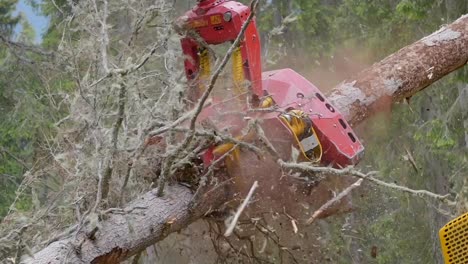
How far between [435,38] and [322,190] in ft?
7.04

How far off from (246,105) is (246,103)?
0.01 metres

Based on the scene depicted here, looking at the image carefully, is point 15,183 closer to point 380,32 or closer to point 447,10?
point 380,32

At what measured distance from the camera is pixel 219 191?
18.3 ft

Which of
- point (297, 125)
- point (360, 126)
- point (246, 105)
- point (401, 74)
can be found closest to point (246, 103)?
point (246, 105)

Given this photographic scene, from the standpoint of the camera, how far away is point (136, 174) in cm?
563

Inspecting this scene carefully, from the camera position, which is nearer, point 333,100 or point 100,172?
point 100,172

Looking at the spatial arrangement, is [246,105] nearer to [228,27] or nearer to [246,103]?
[246,103]

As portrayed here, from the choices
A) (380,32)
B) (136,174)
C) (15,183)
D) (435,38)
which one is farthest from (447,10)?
(15,183)

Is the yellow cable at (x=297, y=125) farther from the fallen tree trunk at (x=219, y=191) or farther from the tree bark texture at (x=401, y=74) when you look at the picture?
the tree bark texture at (x=401, y=74)

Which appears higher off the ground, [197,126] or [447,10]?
[197,126]

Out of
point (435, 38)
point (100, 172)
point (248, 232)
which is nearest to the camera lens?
point (100, 172)

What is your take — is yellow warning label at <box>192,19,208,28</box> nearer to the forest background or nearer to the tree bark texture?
the forest background

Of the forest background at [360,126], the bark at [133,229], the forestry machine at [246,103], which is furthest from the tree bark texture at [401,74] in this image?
the bark at [133,229]

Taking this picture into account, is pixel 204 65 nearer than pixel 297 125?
No
